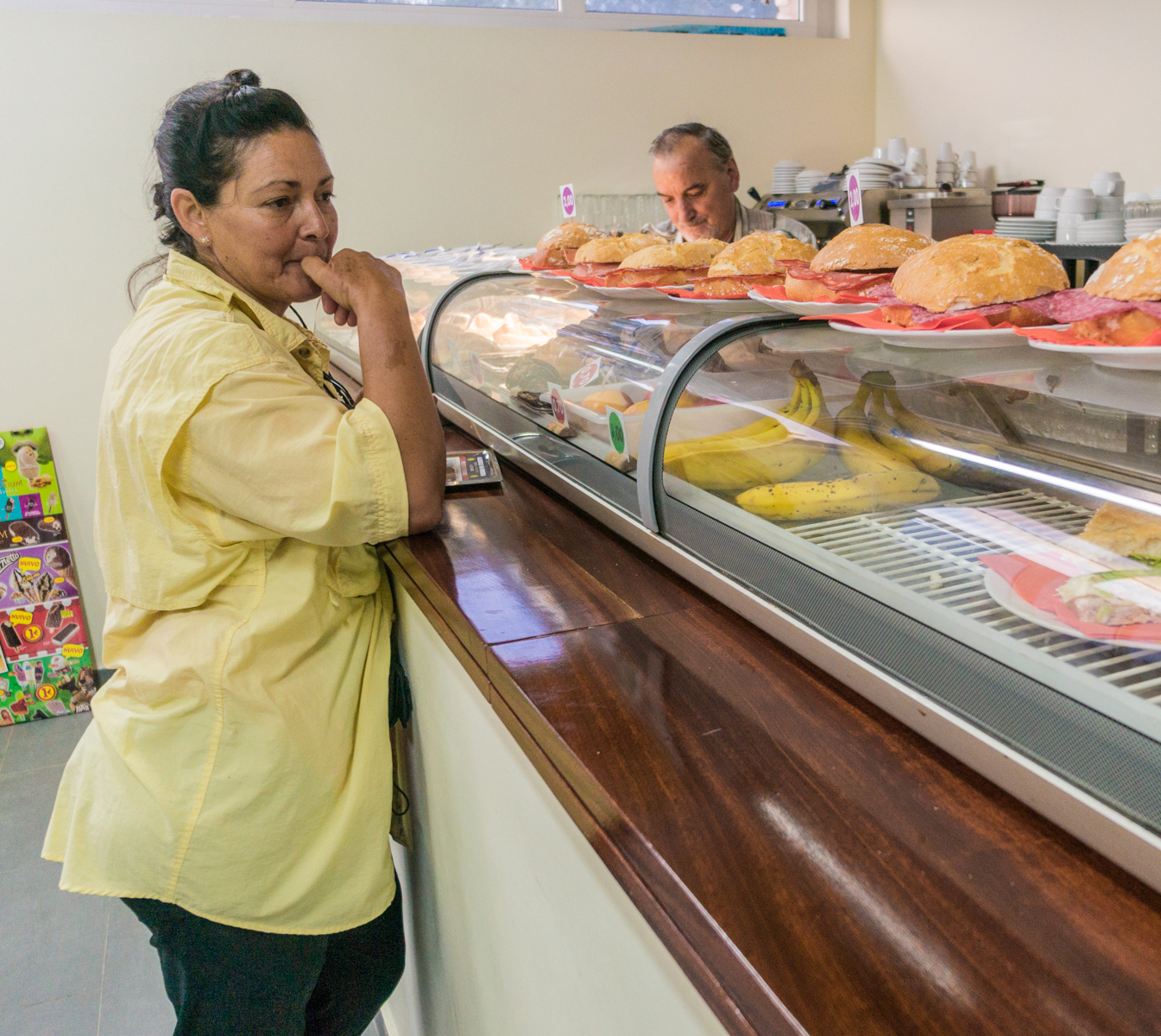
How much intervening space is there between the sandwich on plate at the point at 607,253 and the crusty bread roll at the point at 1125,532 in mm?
1318

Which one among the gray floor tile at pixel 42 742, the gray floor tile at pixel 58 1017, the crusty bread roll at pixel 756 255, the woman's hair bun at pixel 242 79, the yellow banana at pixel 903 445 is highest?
the woman's hair bun at pixel 242 79

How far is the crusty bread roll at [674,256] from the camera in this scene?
1.77 metres

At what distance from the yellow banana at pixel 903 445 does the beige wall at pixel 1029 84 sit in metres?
4.01

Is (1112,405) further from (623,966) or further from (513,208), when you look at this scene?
(513,208)

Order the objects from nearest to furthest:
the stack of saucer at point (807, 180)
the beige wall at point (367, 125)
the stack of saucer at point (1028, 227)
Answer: the beige wall at point (367, 125), the stack of saucer at point (1028, 227), the stack of saucer at point (807, 180)

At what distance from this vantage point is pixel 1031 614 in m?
0.75

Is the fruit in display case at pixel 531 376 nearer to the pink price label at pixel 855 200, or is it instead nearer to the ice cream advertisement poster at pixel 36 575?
the pink price label at pixel 855 200

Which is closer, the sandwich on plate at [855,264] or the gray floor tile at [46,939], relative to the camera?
the sandwich on plate at [855,264]

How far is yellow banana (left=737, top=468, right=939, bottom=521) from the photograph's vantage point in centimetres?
97

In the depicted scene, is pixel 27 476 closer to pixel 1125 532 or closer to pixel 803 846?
pixel 803 846

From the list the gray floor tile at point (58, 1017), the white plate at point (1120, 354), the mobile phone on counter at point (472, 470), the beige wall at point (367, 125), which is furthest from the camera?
the beige wall at point (367, 125)

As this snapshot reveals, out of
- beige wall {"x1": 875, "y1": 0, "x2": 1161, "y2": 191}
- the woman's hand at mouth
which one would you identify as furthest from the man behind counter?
the woman's hand at mouth

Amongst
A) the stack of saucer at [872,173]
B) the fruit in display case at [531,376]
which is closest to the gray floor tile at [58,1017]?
the fruit in display case at [531,376]

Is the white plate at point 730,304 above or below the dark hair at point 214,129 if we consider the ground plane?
below
